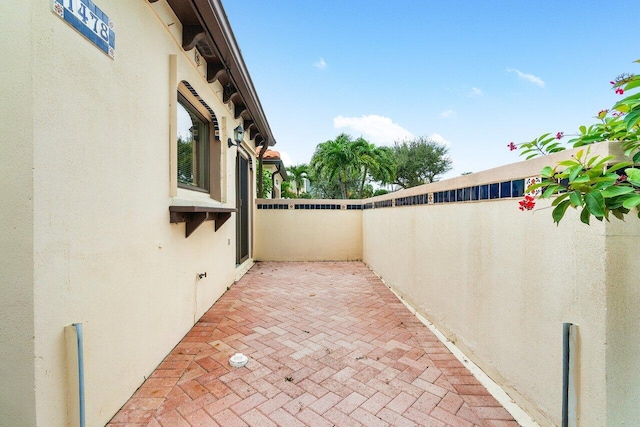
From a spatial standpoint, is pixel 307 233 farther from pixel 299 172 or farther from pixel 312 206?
pixel 299 172

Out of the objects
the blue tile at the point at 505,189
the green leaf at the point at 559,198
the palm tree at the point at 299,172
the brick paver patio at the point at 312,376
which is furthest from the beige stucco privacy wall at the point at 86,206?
the palm tree at the point at 299,172

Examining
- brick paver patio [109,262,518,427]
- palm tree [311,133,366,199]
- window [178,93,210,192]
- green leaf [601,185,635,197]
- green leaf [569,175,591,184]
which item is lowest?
brick paver patio [109,262,518,427]

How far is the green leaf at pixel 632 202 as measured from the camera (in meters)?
1.12

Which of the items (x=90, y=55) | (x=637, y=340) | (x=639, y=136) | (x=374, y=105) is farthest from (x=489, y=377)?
(x=374, y=105)

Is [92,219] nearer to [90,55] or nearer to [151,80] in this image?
[90,55]

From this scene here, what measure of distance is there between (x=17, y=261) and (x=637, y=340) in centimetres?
327

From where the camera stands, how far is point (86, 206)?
1.86m

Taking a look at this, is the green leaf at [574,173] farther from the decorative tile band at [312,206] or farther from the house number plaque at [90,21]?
the decorative tile band at [312,206]

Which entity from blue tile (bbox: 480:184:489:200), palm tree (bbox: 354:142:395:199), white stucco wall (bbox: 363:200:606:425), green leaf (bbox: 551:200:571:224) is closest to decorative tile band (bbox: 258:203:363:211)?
white stucco wall (bbox: 363:200:606:425)

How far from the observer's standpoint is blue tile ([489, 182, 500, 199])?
2522 millimetres

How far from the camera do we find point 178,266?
3.39 m

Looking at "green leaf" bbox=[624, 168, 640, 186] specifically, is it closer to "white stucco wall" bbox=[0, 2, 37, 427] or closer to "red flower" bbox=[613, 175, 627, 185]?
"red flower" bbox=[613, 175, 627, 185]

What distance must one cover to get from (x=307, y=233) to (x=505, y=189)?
6971 millimetres

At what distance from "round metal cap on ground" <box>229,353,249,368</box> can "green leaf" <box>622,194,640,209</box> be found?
10.1 feet
